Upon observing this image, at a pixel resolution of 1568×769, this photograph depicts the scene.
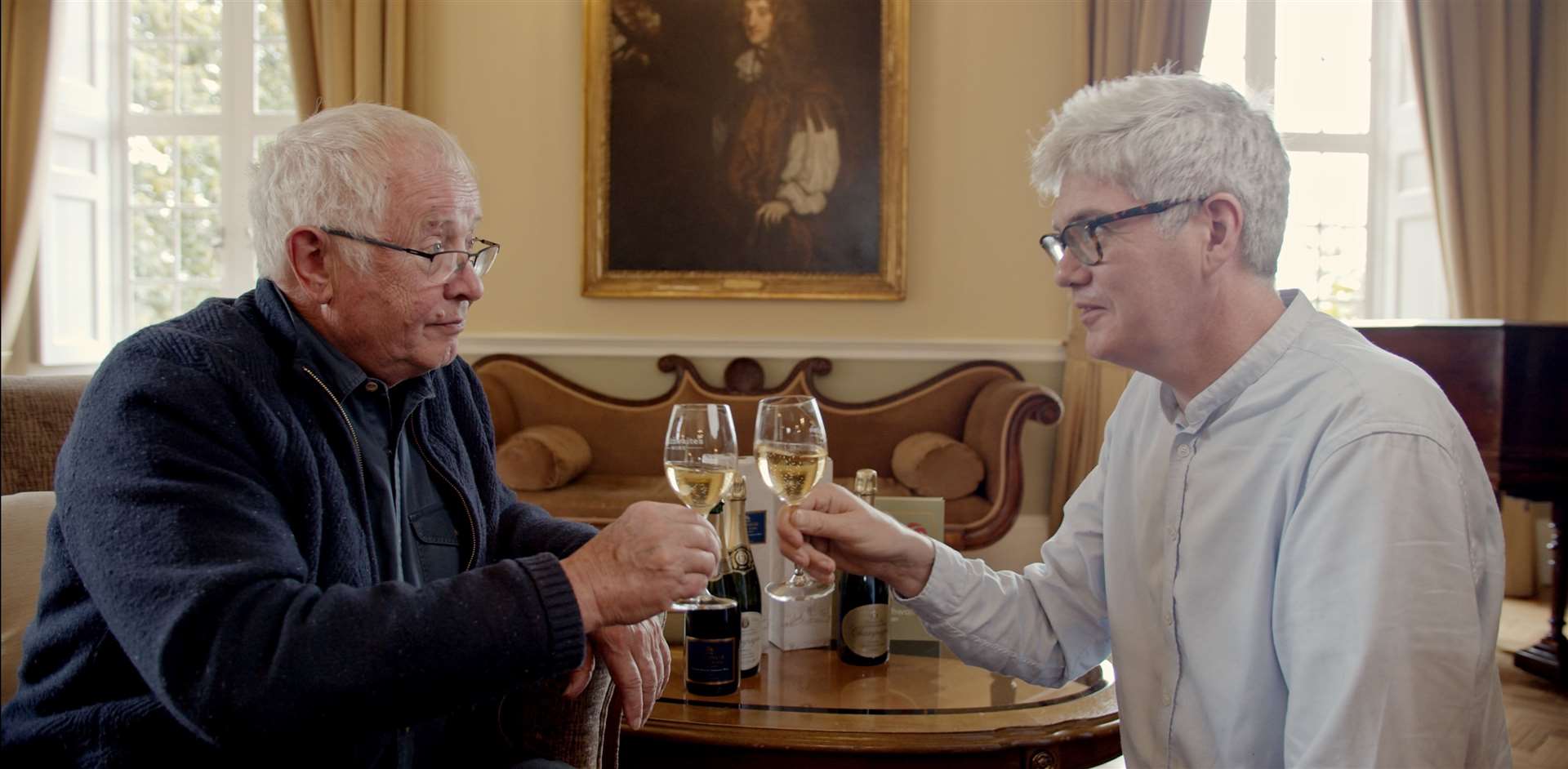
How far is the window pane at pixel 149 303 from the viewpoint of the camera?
5.38 meters

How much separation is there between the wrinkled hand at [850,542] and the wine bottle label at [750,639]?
1.02 feet

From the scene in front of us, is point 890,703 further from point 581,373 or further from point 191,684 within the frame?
point 581,373

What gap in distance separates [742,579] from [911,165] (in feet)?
11.0

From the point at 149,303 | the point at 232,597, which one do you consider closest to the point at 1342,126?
the point at 232,597

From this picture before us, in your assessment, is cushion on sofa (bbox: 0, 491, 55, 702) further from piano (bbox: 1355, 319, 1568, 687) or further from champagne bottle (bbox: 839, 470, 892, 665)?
piano (bbox: 1355, 319, 1568, 687)

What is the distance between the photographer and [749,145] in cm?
486

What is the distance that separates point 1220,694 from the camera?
1276mm

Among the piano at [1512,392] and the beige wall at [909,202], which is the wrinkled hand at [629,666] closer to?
the piano at [1512,392]

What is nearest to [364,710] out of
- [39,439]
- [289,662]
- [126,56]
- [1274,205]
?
[289,662]

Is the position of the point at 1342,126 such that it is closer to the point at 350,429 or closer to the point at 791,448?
the point at 791,448

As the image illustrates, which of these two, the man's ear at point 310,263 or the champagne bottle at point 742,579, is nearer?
the man's ear at point 310,263

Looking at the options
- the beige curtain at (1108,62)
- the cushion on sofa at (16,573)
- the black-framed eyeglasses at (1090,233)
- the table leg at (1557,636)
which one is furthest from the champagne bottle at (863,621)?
the beige curtain at (1108,62)

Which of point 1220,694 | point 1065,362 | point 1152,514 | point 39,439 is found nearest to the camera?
point 1220,694

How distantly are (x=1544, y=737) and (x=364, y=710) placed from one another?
350cm
